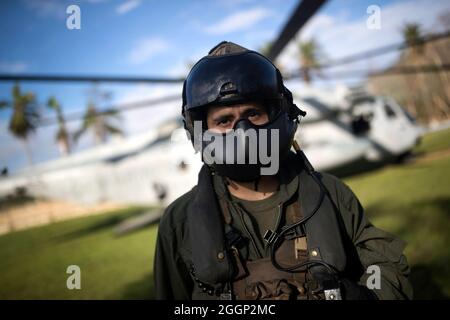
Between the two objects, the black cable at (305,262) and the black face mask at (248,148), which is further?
the black face mask at (248,148)

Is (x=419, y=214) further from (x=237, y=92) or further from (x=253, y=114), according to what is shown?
(x=237, y=92)

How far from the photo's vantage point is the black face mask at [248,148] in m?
1.54

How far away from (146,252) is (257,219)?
4.89m

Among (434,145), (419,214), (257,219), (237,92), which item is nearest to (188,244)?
(257,219)

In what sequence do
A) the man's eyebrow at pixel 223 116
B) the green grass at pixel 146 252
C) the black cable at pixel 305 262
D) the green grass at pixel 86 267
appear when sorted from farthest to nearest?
the green grass at pixel 86 267, the green grass at pixel 146 252, the man's eyebrow at pixel 223 116, the black cable at pixel 305 262

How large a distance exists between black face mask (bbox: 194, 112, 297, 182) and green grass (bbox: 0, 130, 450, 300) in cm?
240

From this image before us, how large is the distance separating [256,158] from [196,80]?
563 millimetres

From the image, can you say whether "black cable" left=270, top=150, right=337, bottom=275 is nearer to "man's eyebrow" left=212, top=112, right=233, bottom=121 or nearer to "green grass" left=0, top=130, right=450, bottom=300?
"man's eyebrow" left=212, top=112, right=233, bottom=121

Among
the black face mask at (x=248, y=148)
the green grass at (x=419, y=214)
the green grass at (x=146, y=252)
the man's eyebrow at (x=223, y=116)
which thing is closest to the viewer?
the black face mask at (x=248, y=148)

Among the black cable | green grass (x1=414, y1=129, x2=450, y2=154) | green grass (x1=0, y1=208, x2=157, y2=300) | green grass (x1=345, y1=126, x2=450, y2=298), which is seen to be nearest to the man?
the black cable

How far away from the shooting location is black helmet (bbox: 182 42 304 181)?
5.22 feet

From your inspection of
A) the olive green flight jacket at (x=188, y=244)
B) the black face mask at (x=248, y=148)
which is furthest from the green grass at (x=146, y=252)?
the black face mask at (x=248, y=148)

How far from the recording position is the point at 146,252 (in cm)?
597

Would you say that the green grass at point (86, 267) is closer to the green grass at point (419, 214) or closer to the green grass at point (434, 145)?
the green grass at point (419, 214)
